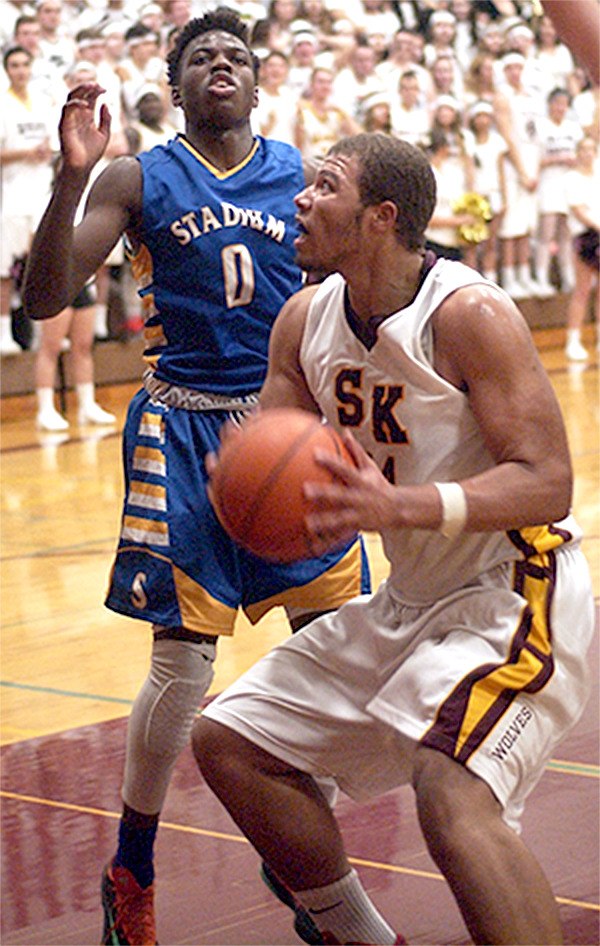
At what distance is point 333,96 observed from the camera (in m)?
13.8

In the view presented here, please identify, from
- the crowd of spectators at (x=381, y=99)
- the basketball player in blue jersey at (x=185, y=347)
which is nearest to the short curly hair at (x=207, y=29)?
the basketball player in blue jersey at (x=185, y=347)

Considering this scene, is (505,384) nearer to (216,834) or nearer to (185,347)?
(185,347)

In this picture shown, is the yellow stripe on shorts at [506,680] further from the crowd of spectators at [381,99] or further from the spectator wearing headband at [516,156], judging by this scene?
the spectator wearing headband at [516,156]

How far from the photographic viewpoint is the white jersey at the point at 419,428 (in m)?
3.17

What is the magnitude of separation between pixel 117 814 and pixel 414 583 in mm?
1640

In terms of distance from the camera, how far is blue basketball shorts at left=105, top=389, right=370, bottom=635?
3873mm

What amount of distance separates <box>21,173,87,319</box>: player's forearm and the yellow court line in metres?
1.27

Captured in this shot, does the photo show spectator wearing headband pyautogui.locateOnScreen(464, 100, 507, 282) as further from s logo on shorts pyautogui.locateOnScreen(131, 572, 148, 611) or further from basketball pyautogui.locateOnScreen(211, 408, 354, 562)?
basketball pyautogui.locateOnScreen(211, 408, 354, 562)

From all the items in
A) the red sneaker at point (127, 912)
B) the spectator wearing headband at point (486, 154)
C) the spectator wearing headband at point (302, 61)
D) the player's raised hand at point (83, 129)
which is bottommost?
the spectator wearing headband at point (486, 154)

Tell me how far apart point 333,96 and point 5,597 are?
7483 mm

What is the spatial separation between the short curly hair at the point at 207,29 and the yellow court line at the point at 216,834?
1731mm

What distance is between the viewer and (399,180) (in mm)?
3227

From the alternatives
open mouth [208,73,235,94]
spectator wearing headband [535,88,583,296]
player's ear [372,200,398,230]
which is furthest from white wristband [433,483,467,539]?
spectator wearing headband [535,88,583,296]

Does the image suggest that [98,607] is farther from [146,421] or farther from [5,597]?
[146,421]
